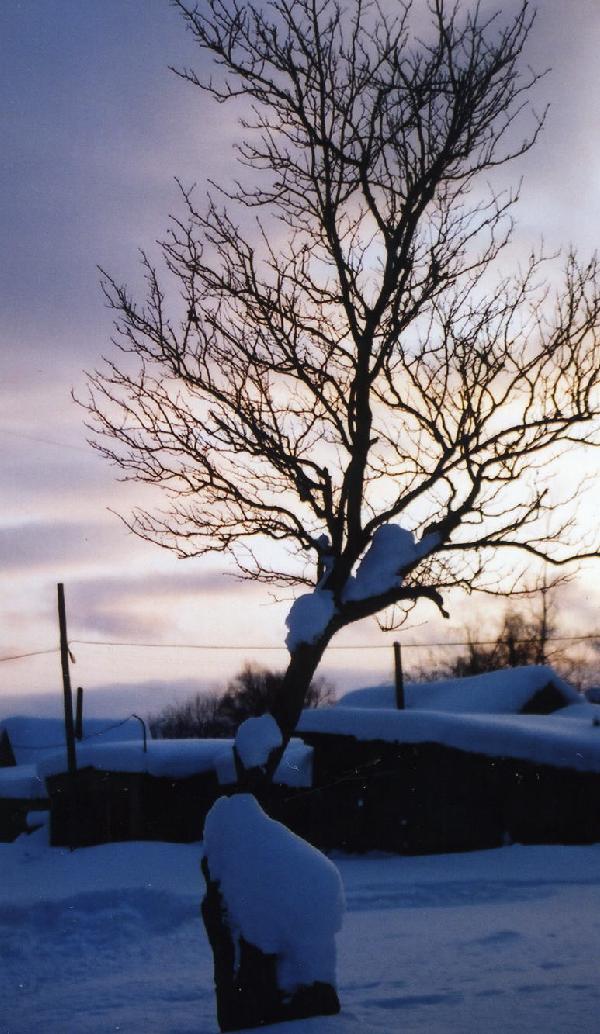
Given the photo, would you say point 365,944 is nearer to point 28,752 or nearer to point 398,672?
point 398,672

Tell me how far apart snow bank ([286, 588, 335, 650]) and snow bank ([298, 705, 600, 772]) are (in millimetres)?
16473

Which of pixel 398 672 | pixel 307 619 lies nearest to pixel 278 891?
pixel 307 619

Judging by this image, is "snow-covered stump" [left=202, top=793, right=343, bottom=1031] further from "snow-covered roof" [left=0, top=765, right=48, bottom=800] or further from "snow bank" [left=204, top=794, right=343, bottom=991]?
"snow-covered roof" [left=0, top=765, right=48, bottom=800]

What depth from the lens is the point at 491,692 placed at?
33000 millimetres

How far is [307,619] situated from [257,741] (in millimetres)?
1089

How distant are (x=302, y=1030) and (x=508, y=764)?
57.8 ft

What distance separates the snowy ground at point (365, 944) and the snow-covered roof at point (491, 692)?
9.34 metres

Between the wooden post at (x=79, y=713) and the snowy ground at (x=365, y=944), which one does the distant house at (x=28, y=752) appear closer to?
the wooden post at (x=79, y=713)

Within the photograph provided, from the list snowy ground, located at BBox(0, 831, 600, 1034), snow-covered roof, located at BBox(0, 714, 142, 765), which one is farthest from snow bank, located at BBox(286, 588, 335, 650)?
snow-covered roof, located at BBox(0, 714, 142, 765)

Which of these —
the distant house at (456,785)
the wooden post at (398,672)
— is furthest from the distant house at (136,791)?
the wooden post at (398,672)

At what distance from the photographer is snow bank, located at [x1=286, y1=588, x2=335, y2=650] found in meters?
8.82

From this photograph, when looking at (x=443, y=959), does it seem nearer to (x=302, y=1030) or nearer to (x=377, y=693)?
(x=302, y=1030)

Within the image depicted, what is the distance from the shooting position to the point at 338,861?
81.0 ft

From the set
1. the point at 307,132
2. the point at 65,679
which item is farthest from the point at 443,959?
the point at 65,679
